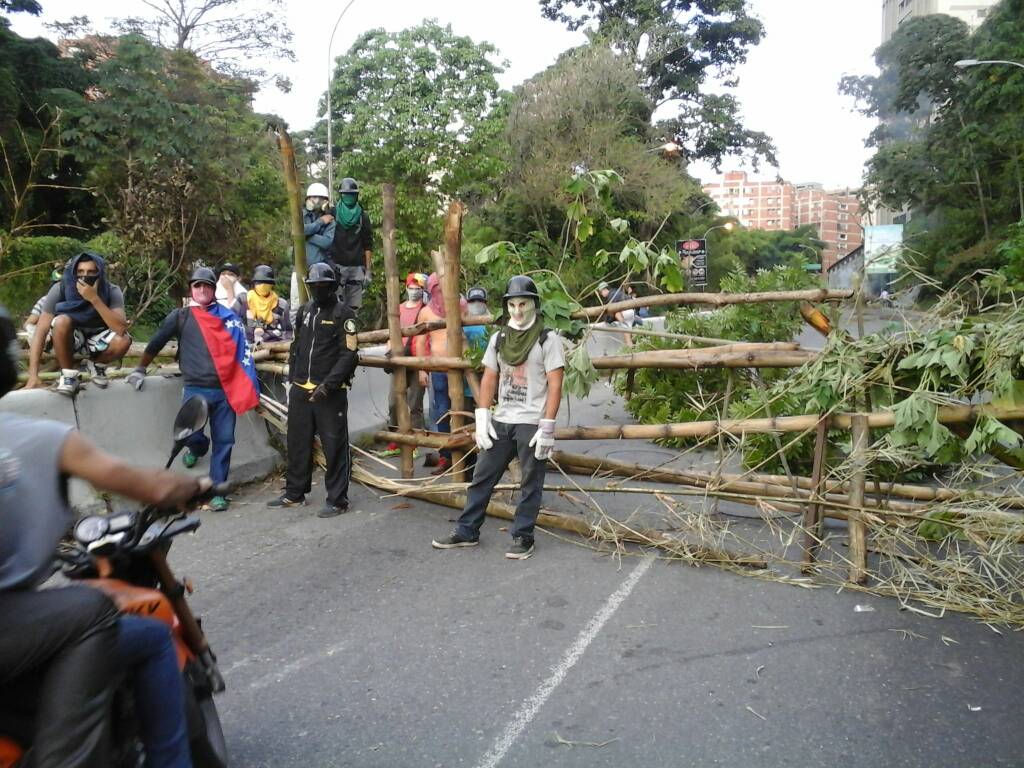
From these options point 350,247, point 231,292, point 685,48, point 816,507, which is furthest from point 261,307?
point 685,48

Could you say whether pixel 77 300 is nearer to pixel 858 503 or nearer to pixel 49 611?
pixel 49 611

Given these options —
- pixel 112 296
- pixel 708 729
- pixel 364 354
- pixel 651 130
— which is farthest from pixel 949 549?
pixel 651 130

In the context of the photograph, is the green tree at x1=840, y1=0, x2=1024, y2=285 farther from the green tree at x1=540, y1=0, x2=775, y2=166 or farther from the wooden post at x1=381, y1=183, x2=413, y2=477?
the wooden post at x1=381, y1=183, x2=413, y2=477

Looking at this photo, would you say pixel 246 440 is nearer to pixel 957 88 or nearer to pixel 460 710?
pixel 460 710

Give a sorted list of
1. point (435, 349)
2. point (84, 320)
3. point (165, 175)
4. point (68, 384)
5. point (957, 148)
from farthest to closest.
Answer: point (957, 148) → point (165, 175) → point (435, 349) → point (84, 320) → point (68, 384)

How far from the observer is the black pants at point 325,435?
22.0 ft

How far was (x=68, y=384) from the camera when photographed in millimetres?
6254

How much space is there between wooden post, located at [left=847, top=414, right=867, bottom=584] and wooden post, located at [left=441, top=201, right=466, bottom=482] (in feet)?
9.95

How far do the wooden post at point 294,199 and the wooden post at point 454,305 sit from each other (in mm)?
1844

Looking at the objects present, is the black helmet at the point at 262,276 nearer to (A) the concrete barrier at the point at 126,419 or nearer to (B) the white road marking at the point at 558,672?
(A) the concrete barrier at the point at 126,419

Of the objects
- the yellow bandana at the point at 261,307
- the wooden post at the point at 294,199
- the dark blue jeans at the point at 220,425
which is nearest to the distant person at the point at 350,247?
the wooden post at the point at 294,199

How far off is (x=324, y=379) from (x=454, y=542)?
1696 millimetres

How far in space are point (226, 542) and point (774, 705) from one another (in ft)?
13.0

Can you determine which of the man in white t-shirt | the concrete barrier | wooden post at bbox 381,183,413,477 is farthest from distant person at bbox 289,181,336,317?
the man in white t-shirt
